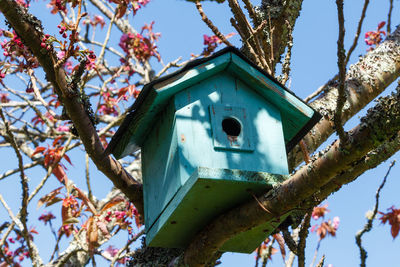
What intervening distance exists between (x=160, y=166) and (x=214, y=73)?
554 mm

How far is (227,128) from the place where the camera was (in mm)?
2891

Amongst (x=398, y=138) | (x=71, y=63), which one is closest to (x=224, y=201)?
(x=398, y=138)

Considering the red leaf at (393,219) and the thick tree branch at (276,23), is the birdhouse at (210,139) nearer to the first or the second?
the thick tree branch at (276,23)

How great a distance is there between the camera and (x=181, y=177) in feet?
8.29

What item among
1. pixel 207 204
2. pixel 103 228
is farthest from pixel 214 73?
pixel 103 228

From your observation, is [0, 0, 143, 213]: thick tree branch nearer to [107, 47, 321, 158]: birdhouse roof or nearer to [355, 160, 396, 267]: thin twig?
[107, 47, 321, 158]: birdhouse roof

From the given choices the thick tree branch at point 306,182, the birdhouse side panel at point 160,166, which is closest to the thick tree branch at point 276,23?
the birdhouse side panel at point 160,166

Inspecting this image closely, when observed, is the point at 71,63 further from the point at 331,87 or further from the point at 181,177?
the point at 181,177

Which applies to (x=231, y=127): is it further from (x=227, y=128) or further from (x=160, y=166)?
(x=160, y=166)

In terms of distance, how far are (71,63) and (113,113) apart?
1124 mm

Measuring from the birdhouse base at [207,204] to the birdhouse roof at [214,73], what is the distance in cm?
55

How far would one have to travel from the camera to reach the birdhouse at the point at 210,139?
8.13ft

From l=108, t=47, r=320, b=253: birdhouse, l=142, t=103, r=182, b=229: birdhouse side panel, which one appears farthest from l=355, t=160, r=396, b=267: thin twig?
l=142, t=103, r=182, b=229: birdhouse side panel

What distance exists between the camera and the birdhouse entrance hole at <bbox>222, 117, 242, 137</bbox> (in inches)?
111
